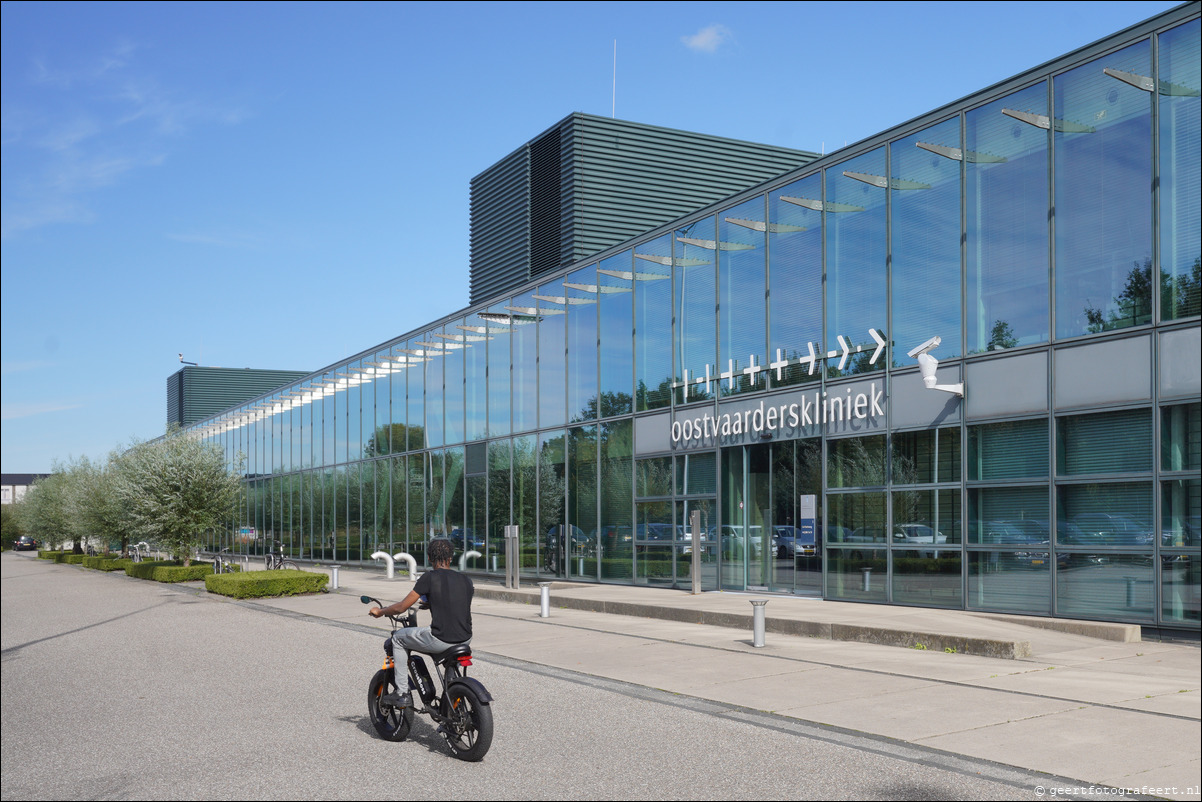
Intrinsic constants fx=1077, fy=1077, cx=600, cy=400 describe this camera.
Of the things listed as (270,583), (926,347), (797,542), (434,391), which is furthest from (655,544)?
(434,391)

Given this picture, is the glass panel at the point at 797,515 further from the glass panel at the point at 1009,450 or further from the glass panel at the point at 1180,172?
the glass panel at the point at 1180,172

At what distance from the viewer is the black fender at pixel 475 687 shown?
24.7 ft

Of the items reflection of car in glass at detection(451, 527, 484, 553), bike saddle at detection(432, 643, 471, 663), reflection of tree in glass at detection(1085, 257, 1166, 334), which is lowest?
reflection of car in glass at detection(451, 527, 484, 553)

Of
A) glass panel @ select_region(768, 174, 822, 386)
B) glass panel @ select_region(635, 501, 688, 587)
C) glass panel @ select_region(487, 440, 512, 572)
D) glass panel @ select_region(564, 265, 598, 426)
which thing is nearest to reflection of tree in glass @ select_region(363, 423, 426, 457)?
glass panel @ select_region(487, 440, 512, 572)

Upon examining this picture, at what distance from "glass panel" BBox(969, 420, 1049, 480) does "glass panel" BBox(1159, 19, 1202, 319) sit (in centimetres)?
267

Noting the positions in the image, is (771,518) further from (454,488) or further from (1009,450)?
(454,488)

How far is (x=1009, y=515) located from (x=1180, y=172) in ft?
18.0

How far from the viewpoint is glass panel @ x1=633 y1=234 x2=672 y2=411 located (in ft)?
85.4

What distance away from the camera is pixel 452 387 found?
37.4 metres

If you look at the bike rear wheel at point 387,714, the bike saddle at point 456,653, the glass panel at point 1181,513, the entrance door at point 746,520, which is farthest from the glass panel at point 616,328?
the bike saddle at point 456,653

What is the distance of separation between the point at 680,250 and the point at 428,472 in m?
16.3

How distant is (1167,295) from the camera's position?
574 inches

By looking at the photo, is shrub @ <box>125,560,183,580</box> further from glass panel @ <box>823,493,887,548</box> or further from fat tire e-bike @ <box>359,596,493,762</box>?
fat tire e-bike @ <box>359,596,493,762</box>

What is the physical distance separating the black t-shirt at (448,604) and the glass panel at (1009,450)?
11.2 metres
